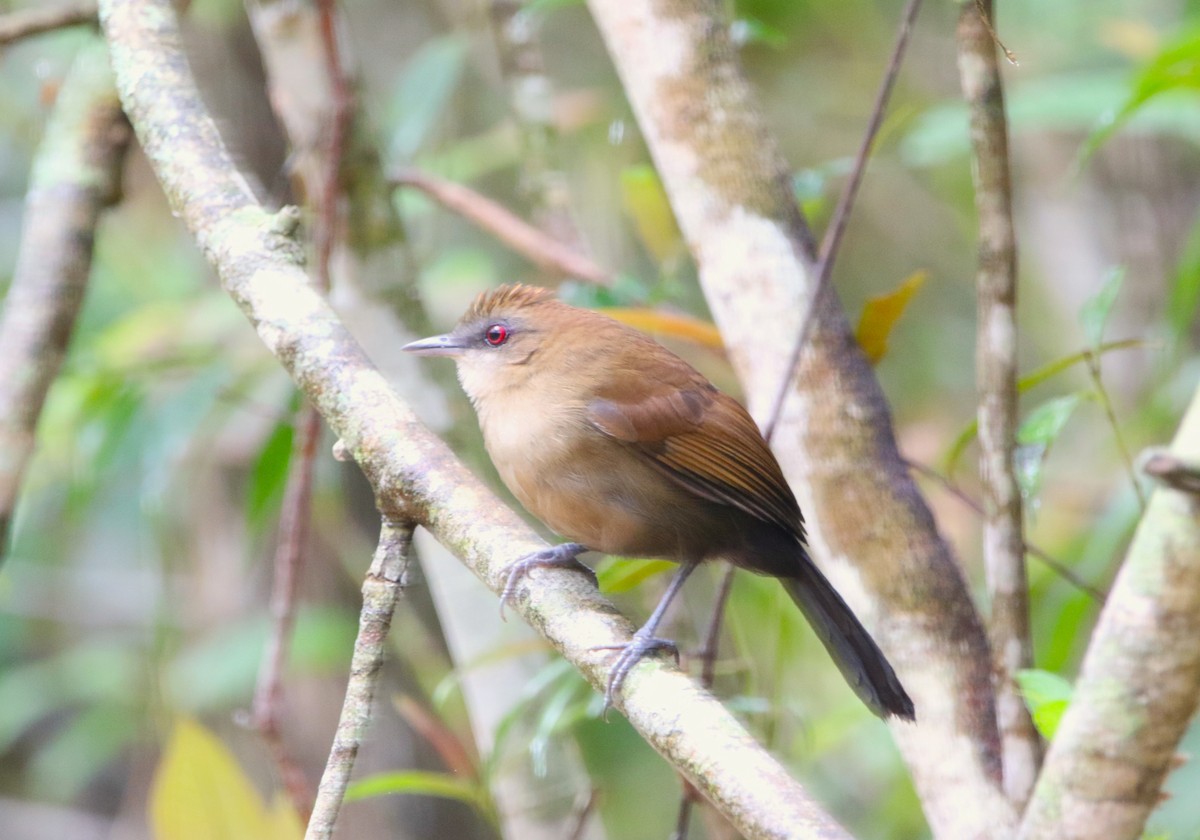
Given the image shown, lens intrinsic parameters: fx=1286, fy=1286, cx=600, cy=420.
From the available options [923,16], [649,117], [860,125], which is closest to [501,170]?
[860,125]

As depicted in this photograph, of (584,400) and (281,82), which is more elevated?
(281,82)

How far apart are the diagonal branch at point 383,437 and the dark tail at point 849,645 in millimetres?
606

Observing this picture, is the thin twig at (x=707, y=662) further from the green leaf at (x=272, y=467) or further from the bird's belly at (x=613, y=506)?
the green leaf at (x=272, y=467)

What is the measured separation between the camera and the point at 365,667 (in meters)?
1.71

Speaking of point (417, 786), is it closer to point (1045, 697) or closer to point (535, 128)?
point (1045, 697)

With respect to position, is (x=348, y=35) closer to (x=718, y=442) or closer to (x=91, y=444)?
(x=91, y=444)

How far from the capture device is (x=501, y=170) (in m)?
5.89

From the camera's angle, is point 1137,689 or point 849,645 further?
point 849,645

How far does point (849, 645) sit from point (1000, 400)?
0.53 metres

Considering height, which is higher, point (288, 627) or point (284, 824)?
point (288, 627)

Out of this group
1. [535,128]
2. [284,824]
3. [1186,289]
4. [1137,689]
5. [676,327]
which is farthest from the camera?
[535,128]

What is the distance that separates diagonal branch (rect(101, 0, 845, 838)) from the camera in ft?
4.61

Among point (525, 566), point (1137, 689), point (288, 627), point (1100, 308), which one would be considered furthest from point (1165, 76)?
point (288, 627)

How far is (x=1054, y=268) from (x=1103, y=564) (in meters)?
2.42
